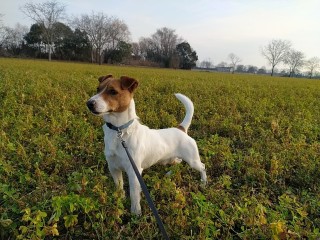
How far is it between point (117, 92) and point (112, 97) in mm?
82

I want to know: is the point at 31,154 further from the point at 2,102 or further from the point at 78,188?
the point at 2,102

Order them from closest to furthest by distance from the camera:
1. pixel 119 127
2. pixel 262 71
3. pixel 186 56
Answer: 1. pixel 119 127
2. pixel 186 56
3. pixel 262 71

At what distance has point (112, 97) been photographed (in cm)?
303

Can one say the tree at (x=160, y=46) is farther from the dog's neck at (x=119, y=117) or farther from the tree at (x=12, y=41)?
the dog's neck at (x=119, y=117)

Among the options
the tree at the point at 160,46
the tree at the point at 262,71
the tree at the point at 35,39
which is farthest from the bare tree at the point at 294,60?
the tree at the point at 35,39

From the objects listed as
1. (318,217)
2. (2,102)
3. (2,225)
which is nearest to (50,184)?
(2,225)

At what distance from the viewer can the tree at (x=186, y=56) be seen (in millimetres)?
81375

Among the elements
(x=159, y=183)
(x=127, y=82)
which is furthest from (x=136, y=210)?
(x=127, y=82)

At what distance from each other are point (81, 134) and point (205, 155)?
2.38 metres

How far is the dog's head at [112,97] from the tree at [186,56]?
78619 millimetres

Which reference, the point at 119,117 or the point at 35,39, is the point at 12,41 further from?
the point at 119,117

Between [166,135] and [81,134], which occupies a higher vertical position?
[166,135]

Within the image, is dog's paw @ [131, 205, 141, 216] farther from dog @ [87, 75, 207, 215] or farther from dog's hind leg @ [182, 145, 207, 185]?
dog's hind leg @ [182, 145, 207, 185]

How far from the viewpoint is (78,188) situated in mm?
3109
